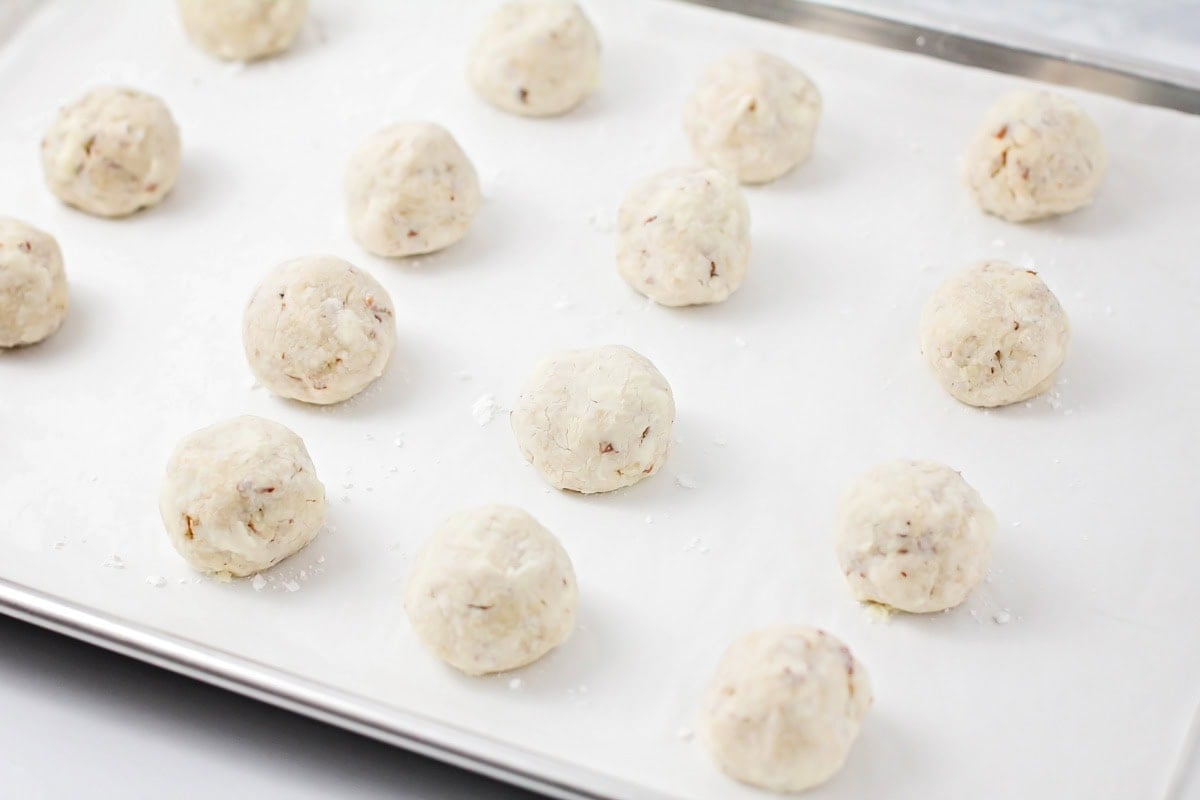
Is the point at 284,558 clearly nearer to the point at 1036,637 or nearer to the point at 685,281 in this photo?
the point at 685,281

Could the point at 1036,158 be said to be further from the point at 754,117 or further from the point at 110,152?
the point at 110,152

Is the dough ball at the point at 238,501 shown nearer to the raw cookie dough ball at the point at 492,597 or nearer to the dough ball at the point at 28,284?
the raw cookie dough ball at the point at 492,597

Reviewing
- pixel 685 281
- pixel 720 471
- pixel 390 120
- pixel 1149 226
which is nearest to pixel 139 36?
pixel 390 120

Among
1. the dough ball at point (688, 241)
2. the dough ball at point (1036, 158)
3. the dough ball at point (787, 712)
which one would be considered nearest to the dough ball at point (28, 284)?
the dough ball at point (688, 241)

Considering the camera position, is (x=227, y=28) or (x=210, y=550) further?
(x=227, y=28)

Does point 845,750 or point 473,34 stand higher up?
point 473,34

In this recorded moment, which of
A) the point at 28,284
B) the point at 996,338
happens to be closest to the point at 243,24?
the point at 28,284
